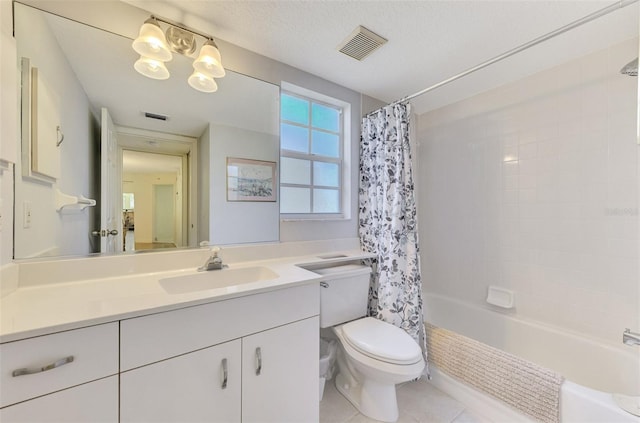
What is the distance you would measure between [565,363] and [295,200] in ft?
7.13

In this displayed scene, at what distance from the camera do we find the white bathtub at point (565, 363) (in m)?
1.15

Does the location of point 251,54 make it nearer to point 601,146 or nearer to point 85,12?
point 85,12

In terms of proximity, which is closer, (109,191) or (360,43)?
(109,191)

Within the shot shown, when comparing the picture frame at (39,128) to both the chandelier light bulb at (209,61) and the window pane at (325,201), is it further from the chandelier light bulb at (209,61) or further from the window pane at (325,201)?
the window pane at (325,201)

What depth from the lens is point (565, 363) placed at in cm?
172

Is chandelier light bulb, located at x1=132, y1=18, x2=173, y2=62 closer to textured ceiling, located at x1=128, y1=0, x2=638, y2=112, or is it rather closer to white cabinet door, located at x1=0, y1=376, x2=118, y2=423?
textured ceiling, located at x1=128, y1=0, x2=638, y2=112

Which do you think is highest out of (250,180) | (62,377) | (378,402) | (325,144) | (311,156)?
(325,144)

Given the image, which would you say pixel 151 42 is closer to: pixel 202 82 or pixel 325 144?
pixel 202 82

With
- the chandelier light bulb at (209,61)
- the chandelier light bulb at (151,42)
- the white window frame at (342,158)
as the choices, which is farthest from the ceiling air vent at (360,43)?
the chandelier light bulb at (151,42)

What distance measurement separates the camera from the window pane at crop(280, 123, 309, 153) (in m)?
1.89

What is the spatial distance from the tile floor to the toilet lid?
17.9 inches

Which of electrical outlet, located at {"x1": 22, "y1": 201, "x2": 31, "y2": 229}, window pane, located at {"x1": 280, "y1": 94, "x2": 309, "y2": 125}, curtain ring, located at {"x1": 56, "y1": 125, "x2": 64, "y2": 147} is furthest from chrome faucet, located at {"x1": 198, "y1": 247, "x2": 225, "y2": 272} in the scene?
window pane, located at {"x1": 280, "y1": 94, "x2": 309, "y2": 125}

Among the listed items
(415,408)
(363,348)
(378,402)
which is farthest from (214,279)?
(415,408)

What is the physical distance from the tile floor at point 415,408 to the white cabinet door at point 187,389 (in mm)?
794
